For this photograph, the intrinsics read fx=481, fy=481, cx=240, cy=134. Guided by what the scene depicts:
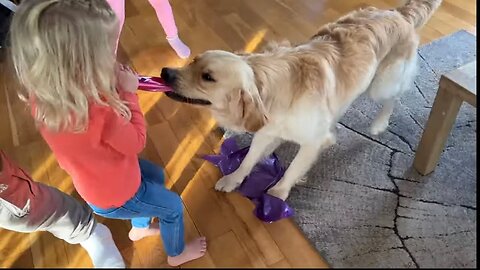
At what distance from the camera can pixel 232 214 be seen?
5.69ft

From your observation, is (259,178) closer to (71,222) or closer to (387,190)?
(387,190)

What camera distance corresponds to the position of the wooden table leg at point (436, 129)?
5.16 feet

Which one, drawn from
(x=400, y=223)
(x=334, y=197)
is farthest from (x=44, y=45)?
(x=400, y=223)

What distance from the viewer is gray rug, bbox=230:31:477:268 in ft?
5.29

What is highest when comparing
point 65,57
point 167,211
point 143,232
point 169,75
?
point 65,57

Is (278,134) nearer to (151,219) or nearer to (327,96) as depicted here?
(327,96)

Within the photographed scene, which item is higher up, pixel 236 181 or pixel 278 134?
pixel 278 134

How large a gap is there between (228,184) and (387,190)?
59cm

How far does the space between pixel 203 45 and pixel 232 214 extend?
1134 mm

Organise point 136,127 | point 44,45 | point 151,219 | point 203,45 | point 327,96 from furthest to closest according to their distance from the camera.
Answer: point 203,45 → point 151,219 → point 327,96 → point 136,127 → point 44,45

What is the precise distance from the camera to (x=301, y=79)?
1479 millimetres

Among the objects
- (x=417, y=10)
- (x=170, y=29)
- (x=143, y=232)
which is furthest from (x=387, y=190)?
(x=170, y=29)

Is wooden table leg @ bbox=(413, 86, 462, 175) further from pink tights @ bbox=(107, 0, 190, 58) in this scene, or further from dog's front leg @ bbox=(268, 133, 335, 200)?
pink tights @ bbox=(107, 0, 190, 58)

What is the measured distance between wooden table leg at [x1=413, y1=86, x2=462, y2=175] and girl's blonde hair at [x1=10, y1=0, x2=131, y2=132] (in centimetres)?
106
